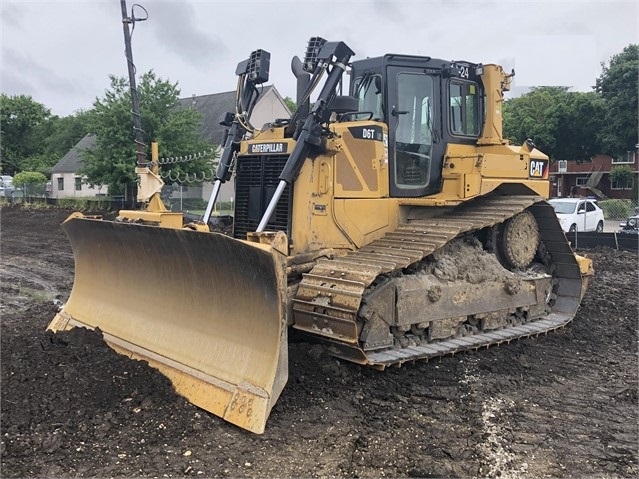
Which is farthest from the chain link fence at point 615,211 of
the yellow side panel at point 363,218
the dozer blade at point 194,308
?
the dozer blade at point 194,308

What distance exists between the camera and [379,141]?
638 cm

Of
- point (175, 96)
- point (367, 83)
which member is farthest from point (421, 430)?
point (175, 96)

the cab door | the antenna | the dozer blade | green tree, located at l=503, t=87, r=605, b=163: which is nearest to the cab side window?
the cab door

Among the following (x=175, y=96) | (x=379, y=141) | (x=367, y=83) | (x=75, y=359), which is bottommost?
(x=75, y=359)

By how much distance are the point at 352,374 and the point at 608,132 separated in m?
34.3

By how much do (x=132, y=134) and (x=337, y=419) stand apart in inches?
838

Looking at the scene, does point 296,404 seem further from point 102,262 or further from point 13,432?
point 102,262

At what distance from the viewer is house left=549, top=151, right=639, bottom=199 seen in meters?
40.6

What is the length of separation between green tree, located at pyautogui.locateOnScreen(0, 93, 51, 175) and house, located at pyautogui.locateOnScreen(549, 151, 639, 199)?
46574 millimetres

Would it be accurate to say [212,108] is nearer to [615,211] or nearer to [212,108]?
[212,108]

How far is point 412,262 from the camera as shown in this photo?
574 cm

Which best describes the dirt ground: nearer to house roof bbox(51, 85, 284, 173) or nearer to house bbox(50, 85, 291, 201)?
house bbox(50, 85, 291, 201)

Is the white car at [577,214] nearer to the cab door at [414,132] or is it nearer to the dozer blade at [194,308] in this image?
the cab door at [414,132]

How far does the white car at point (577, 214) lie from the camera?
64.0 ft
